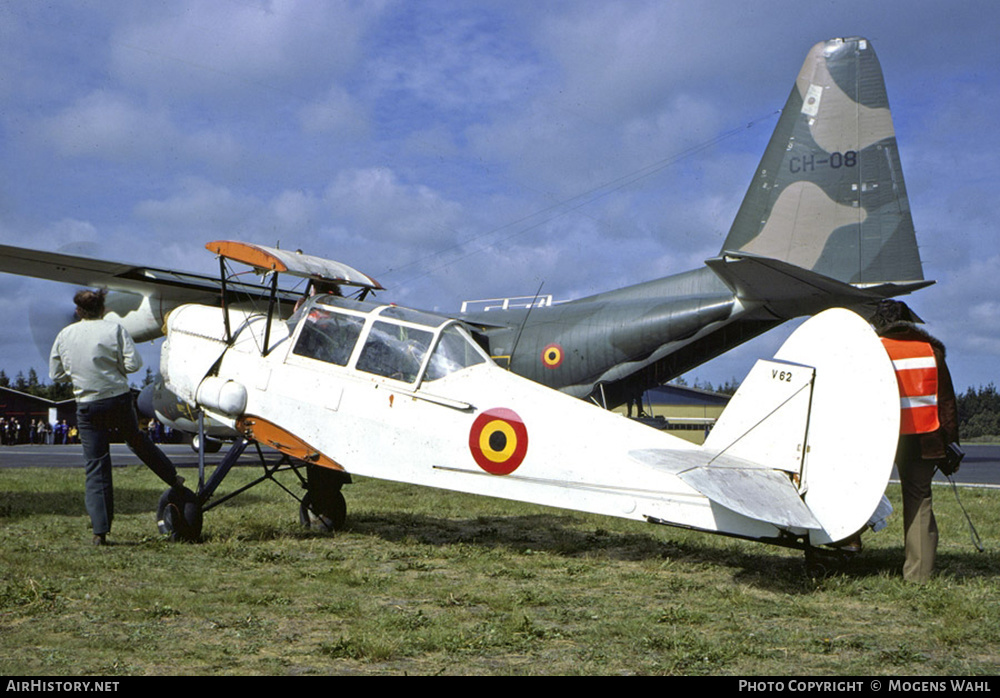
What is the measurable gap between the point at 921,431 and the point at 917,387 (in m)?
0.32

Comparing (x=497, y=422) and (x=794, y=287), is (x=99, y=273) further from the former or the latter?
(x=794, y=287)

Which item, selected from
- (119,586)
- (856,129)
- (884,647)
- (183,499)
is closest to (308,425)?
(183,499)

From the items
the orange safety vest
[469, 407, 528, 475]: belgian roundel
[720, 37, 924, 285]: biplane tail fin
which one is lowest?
[469, 407, 528, 475]: belgian roundel

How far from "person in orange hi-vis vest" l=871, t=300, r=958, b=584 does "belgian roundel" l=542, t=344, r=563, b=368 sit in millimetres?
10160

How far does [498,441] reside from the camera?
6.27 m

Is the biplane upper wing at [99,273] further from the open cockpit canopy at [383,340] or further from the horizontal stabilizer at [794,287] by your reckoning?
the horizontal stabilizer at [794,287]

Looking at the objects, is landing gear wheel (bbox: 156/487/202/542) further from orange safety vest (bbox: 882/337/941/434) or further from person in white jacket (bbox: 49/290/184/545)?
orange safety vest (bbox: 882/337/941/434)

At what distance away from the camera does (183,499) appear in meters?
7.07

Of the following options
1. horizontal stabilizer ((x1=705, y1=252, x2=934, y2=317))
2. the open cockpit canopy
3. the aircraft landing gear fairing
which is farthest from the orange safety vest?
the aircraft landing gear fairing

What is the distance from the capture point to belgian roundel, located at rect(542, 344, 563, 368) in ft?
52.2

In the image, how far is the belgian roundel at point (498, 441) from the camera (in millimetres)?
6191

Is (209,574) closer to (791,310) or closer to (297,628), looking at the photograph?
(297,628)

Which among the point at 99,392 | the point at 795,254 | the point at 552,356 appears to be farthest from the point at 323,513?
the point at 795,254

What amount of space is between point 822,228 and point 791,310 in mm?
1389
